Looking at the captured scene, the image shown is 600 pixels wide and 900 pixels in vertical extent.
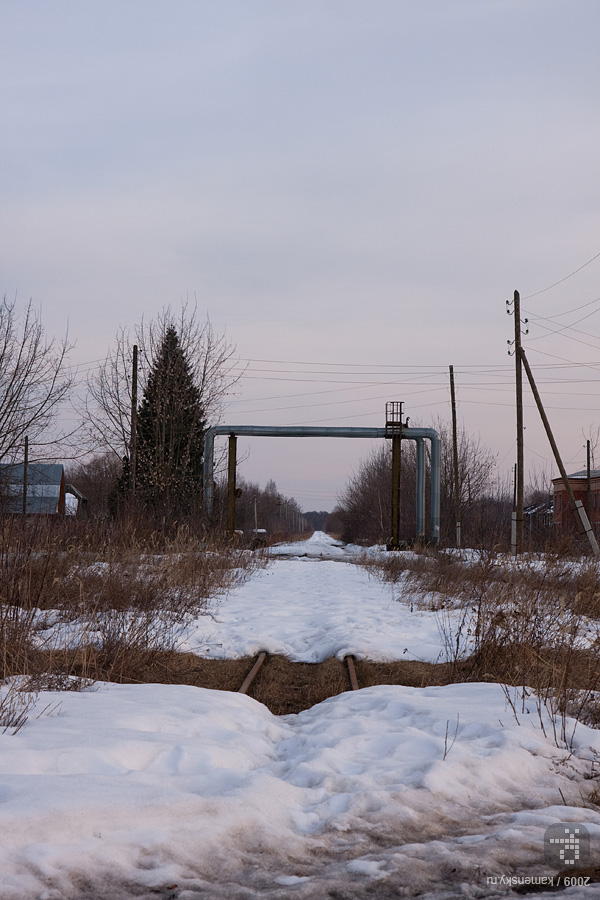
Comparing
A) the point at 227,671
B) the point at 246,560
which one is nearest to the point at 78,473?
the point at 246,560

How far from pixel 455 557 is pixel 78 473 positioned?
7435 centimetres

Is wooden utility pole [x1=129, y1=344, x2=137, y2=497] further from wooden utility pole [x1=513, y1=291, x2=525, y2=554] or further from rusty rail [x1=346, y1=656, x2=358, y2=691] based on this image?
rusty rail [x1=346, y1=656, x2=358, y2=691]

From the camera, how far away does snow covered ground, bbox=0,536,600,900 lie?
8.08 feet

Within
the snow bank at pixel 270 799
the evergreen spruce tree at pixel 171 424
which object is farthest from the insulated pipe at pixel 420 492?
the snow bank at pixel 270 799

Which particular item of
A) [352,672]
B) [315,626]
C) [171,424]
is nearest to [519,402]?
[171,424]

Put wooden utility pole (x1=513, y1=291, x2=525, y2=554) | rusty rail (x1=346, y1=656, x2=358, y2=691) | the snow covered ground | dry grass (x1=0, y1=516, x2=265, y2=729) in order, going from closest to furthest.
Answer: the snow covered ground
dry grass (x1=0, y1=516, x2=265, y2=729)
rusty rail (x1=346, y1=656, x2=358, y2=691)
wooden utility pole (x1=513, y1=291, x2=525, y2=554)

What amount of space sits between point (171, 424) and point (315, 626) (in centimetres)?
1777

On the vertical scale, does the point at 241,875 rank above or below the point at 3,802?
below

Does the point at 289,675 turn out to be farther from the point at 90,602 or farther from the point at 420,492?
the point at 420,492

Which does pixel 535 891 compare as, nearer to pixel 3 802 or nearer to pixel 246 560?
pixel 3 802

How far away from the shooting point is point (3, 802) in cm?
270

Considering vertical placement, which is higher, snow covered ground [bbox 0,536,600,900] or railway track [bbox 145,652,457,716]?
snow covered ground [bbox 0,536,600,900]

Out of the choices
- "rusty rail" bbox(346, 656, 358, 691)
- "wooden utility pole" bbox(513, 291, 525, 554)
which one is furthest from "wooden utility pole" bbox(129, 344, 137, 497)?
"rusty rail" bbox(346, 656, 358, 691)

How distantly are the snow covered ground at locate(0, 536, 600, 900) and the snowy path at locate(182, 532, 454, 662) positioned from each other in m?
2.27
